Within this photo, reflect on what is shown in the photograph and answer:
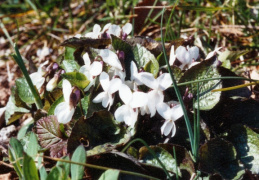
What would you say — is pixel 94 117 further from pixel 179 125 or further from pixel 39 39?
pixel 39 39

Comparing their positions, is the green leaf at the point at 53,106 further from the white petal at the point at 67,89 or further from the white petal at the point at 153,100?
the white petal at the point at 153,100

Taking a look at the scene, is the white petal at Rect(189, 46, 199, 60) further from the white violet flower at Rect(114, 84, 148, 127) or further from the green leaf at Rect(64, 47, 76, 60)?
the green leaf at Rect(64, 47, 76, 60)

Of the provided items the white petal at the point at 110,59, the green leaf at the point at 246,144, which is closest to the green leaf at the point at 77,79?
the white petal at the point at 110,59

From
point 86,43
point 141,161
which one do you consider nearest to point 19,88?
point 86,43

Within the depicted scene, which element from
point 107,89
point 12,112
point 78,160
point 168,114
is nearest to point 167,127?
point 168,114

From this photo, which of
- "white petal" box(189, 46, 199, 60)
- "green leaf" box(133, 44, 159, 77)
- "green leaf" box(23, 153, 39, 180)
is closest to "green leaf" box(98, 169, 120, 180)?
"green leaf" box(23, 153, 39, 180)
